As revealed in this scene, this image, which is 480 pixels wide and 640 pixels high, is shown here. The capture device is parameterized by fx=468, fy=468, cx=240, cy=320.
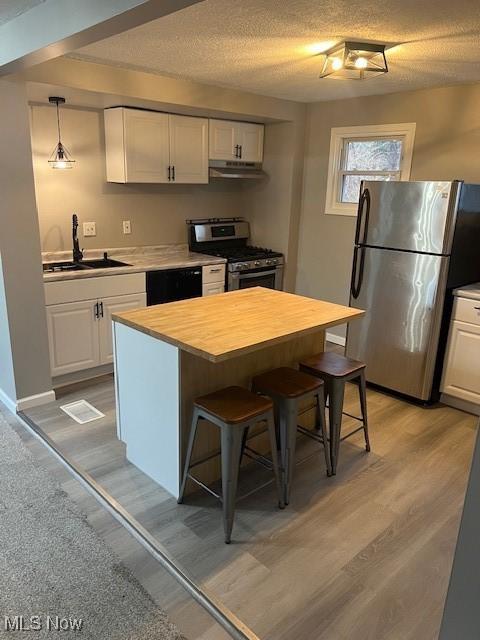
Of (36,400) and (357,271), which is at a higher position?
(357,271)

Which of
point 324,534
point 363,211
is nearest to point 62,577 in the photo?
point 324,534

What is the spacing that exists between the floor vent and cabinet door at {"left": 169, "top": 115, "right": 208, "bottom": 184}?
2099mm

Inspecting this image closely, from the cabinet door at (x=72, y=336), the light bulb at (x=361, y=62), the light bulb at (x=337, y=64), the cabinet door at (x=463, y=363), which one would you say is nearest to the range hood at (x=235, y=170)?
the cabinet door at (x=72, y=336)

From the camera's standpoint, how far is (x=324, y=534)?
2.21 meters

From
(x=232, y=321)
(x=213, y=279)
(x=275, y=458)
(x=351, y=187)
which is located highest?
(x=351, y=187)

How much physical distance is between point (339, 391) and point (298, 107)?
3103mm

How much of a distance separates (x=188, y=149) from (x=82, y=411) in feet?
8.05

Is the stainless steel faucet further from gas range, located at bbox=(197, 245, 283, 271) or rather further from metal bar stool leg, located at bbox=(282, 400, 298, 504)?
metal bar stool leg, located at bbox=(282, 400, 298, 504)

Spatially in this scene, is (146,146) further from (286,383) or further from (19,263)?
(286,383)

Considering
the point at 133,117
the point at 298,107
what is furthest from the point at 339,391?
the point at 298,107

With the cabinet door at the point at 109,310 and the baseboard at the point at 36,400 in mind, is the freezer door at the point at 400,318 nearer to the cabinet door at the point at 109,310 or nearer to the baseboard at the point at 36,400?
the cabinet door at the point at 109,310

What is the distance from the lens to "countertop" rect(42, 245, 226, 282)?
352 centimetres

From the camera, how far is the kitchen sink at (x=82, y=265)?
3797 millimetres

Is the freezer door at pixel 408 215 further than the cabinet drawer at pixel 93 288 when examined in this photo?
No
